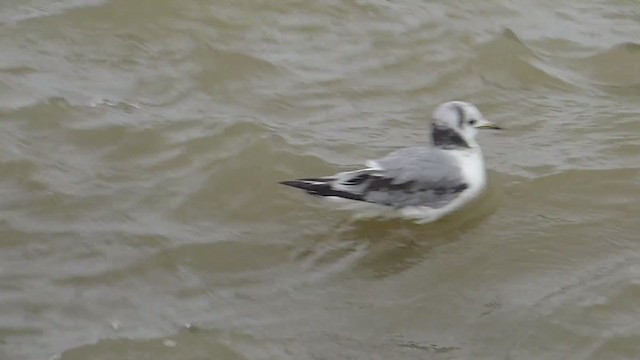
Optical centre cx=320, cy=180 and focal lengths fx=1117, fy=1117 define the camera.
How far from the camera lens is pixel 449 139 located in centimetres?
713

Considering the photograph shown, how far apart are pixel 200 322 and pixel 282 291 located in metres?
0.58

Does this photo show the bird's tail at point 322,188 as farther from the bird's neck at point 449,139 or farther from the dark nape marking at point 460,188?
the bird's neck at point 449,139

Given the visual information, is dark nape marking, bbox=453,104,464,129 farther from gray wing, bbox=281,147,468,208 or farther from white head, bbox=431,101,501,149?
gray wing, bbox=281,147,468,208

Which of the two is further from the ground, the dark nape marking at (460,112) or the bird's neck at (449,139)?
the dark nape marking at (460,112)

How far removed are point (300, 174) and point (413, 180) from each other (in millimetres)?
896

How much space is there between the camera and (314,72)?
28.6 ft

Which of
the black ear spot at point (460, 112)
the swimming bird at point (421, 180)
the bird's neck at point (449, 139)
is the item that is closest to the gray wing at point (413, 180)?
the swimming bird at point (421, 180)

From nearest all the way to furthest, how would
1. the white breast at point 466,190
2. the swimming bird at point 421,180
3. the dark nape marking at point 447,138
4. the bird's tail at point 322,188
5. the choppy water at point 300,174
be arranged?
the choppy water at point 300,174
the bird's tail at point 322,188
the swimming bird at point 421,180
the white breast at point 466,190
the dark nape marking at point 447,138

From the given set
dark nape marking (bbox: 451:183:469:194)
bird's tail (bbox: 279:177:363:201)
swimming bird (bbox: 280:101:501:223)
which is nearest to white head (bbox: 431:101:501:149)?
swimming bird (bbox: 280:101:501:223)

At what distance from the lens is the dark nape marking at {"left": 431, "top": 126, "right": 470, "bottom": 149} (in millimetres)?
7113

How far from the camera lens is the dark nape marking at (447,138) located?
7113 mm

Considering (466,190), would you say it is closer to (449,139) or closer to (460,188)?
(460,188)

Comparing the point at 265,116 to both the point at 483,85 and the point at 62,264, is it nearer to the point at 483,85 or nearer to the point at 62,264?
the point at 483,85

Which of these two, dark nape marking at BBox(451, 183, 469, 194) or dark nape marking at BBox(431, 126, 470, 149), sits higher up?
dark nape marking at BBox(431, 126, 470, 149)
